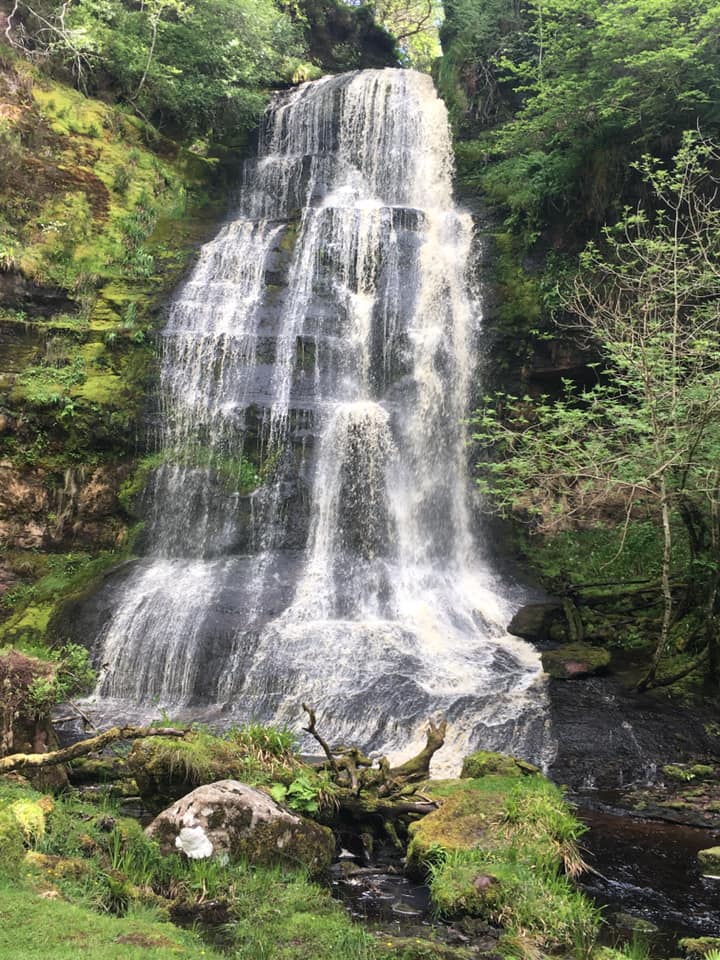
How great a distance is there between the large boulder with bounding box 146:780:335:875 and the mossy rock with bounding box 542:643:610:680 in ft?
21.2

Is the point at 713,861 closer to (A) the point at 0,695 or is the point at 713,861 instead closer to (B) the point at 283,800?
(B) the point at 283,800

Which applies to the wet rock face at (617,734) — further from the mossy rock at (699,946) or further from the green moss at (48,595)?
the green moss at (48,595)

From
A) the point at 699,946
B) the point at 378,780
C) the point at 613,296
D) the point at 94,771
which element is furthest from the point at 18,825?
the point at 613,296

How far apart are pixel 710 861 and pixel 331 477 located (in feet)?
35.1

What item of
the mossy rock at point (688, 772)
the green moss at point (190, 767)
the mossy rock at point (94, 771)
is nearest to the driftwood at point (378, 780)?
the green moss at point (190, 767)

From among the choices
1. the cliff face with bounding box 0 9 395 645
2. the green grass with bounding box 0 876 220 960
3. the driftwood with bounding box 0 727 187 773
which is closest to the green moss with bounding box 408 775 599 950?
the green grass with bounding box 0 876 220 960

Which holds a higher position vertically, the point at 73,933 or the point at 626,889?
the point at 73,933

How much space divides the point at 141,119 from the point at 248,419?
12638 mm

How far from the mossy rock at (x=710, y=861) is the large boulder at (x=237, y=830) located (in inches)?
131

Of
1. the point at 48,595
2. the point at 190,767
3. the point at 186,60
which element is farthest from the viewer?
the point at 186,60

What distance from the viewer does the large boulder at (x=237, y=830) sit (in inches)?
212

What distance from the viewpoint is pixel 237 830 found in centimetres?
551

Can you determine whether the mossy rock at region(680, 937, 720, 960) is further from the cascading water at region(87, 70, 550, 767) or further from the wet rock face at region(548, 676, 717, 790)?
the cascading water at region(87, 70, 550, 767)

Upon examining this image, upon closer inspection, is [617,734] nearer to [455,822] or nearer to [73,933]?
[455,822]
